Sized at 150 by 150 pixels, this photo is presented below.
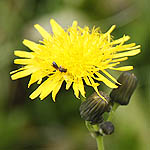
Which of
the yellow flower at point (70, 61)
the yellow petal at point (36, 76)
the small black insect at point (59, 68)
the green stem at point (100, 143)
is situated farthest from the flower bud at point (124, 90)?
the yellow petal at point (36, 76)

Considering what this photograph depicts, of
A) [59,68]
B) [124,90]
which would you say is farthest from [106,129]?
[59,68]

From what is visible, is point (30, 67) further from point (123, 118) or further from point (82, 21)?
point (82, 21)

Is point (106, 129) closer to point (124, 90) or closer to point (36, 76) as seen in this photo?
point (124, 90)

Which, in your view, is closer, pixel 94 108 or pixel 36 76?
pixel 94 108

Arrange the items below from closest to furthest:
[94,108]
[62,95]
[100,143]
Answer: [94,108] → [100,143] → [62,95]

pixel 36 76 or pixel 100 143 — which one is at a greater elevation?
pixel 36 76

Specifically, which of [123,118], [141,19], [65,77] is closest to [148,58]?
[141,19]

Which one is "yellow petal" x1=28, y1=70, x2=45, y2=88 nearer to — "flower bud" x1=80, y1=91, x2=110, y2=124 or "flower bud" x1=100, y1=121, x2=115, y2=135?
"flower bud" x1=80, y1=91, x2=110, y2=124

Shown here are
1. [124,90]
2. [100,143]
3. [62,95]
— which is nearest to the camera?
[100,143]

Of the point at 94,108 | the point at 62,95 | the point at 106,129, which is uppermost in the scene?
the point at 62,95
